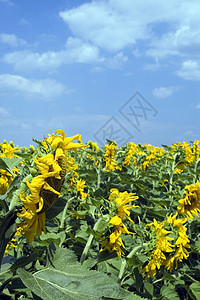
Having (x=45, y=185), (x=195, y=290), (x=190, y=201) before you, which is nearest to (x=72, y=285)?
(x=45, y=185)

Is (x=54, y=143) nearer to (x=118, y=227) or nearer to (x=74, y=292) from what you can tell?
(x=74, y=292)

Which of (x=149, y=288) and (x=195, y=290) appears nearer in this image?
(x=149, y=288)

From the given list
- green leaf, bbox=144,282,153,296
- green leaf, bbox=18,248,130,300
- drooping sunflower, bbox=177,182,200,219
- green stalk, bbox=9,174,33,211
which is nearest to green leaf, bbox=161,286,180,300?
green leaf, bbox=144,282,153,296

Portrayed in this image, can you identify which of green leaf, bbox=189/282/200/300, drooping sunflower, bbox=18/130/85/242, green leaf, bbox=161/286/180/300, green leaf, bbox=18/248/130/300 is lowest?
green leaf, bbox=189/282/200/300

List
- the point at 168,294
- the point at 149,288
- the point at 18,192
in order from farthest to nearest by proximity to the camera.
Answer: the point at 168,294 < the point at 149,288 < the point at 18,192

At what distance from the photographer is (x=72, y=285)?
1.06 meters

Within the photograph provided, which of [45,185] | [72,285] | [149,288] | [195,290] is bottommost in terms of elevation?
[195,290]

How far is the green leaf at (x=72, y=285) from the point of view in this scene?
102cm

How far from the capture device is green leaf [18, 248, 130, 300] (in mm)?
1023

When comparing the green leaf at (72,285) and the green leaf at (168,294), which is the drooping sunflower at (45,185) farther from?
the green leaf at (168,294)

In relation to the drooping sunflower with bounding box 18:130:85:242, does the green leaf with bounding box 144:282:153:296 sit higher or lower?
lower

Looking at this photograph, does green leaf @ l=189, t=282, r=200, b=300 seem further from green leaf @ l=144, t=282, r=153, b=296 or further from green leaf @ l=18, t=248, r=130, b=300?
green leaf @ l=18, t=248, r=130, b=300

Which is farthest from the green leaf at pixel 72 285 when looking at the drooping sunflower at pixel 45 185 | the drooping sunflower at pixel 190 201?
the drooping sunflower at pixel 190 201

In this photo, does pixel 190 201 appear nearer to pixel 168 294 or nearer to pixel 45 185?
pixel 168 294
